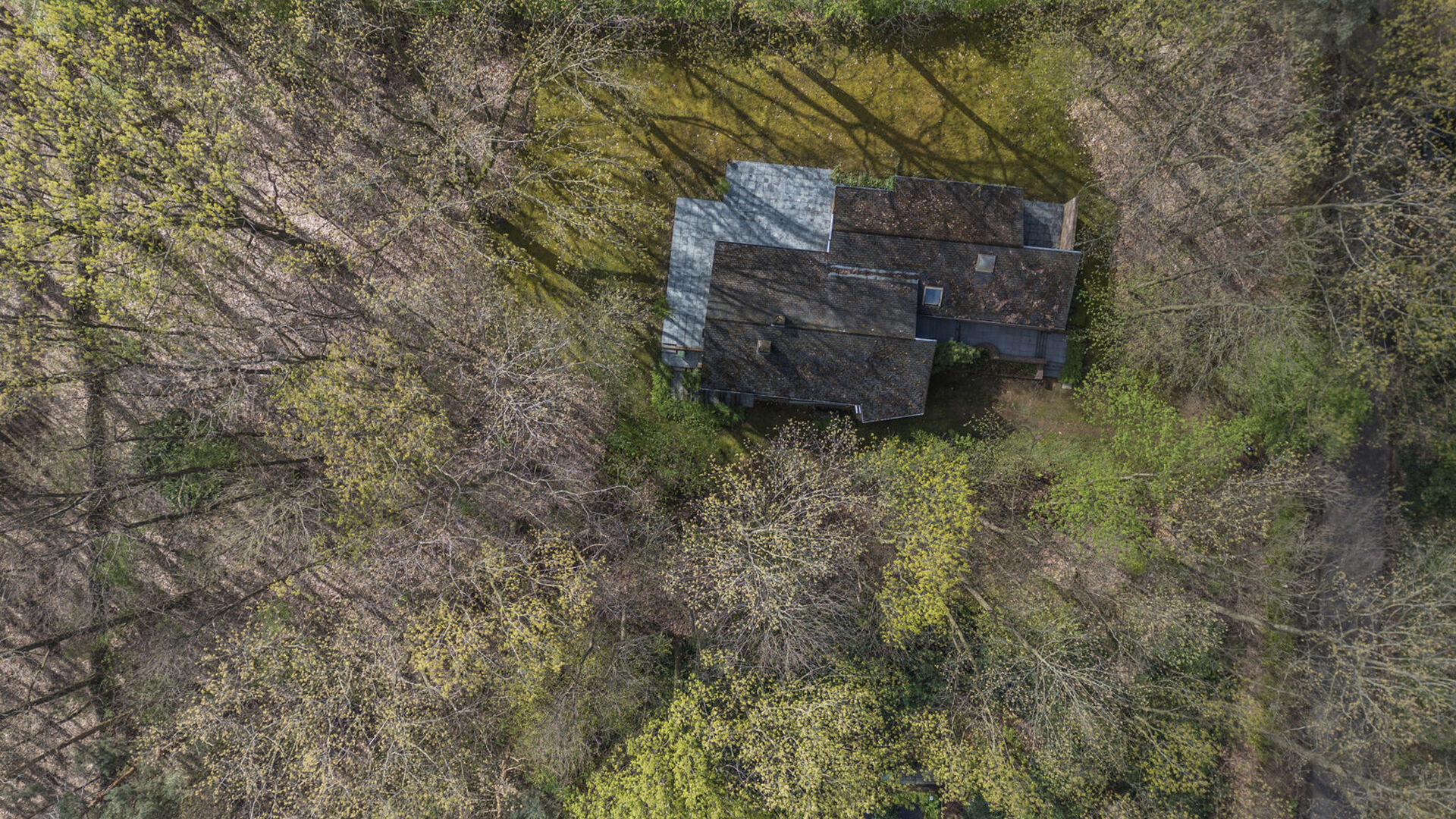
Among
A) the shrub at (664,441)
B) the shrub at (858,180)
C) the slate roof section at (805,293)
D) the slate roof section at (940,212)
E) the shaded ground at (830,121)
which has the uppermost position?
the shaded ground at (830,121)

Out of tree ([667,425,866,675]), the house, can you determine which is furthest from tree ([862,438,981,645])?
the house

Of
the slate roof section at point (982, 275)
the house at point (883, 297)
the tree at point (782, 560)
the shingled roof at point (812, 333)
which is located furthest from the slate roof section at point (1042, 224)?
the tree at point (782, 560)

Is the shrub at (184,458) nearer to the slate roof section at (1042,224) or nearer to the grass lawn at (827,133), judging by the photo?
the grass lawn at (827,133)

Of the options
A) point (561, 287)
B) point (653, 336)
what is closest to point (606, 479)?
point (653, 336)

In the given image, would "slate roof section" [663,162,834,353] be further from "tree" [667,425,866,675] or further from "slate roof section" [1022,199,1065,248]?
"slate roof section" [1022,199,1065,248]

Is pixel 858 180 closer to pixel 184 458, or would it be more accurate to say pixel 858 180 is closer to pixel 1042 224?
pixel 1042 224

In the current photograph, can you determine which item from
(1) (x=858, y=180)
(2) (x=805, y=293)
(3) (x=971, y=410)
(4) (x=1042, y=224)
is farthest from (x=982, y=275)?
(2) (x=805, y=293)
